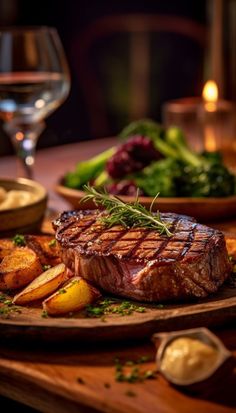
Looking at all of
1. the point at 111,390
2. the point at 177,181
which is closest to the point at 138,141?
the point at 177,181

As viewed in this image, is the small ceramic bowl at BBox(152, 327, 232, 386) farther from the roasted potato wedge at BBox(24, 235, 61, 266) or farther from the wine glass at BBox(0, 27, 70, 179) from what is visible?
the wine glass at BBox(0, 27, 70, 179)

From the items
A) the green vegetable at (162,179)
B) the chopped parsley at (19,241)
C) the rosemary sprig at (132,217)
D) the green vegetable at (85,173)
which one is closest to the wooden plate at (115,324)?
the rosemary sprig at (132,217)

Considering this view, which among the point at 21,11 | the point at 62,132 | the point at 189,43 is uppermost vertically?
the point at 21,11

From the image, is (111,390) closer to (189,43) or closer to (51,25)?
(51,25)

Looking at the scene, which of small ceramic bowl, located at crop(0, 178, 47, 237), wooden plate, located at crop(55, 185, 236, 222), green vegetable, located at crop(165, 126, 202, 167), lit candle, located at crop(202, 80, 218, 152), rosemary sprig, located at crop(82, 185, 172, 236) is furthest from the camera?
lit candle, located at crop(202, 80, 218, 152)

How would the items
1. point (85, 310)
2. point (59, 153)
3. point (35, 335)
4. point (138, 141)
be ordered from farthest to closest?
point (59, 153) < point (138, 141) < point (85, 310) < point (35, 335)

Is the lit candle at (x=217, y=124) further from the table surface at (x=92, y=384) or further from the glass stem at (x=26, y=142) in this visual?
the table surface at (x=92, y=384)

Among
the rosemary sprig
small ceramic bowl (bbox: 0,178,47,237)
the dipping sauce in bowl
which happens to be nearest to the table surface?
the rosemary sprig

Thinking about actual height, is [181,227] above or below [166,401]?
above
